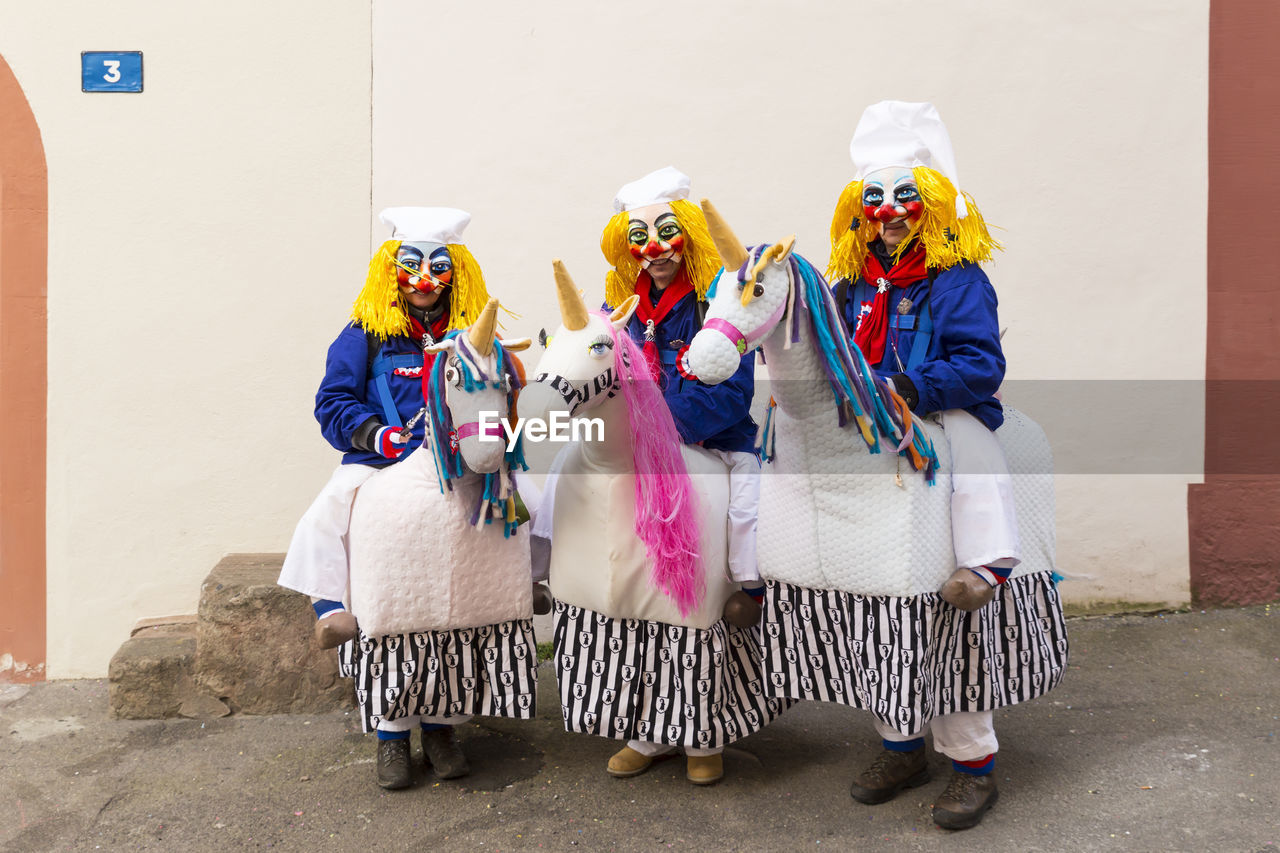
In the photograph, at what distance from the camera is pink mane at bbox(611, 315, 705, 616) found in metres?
3.07

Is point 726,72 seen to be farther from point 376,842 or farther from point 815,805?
point 376,842

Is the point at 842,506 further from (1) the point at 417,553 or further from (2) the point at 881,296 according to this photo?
(1) the point at 417,553

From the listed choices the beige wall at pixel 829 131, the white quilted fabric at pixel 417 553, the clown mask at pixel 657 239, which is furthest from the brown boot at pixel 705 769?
the beige wall at pixel 829 131

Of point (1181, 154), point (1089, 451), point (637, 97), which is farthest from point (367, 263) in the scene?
point (1181, 154)

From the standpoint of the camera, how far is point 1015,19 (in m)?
4.66

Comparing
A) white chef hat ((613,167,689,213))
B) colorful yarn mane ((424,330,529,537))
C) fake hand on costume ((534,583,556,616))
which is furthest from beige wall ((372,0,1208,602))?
colorful yarn mane ((424,330,529,537))

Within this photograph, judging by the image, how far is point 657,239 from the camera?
11.1 feet

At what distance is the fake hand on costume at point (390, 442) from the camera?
3.27 meters

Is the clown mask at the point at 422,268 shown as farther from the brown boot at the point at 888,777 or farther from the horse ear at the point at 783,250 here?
→ the brown boot at the point at 888,777

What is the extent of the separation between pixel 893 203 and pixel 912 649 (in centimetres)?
129

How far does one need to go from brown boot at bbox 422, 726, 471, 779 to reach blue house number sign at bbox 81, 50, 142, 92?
301cm

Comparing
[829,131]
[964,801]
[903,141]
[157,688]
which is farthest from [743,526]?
[157,688]

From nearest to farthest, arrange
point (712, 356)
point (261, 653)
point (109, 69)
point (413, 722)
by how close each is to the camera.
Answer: point (712, 356) → point (413, 722) → point (261, 653) → point (109, 69)

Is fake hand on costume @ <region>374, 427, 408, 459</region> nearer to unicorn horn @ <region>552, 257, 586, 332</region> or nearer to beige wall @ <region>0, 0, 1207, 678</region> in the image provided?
unicorn horn @ <region>552, 257, 586, 332</region>
